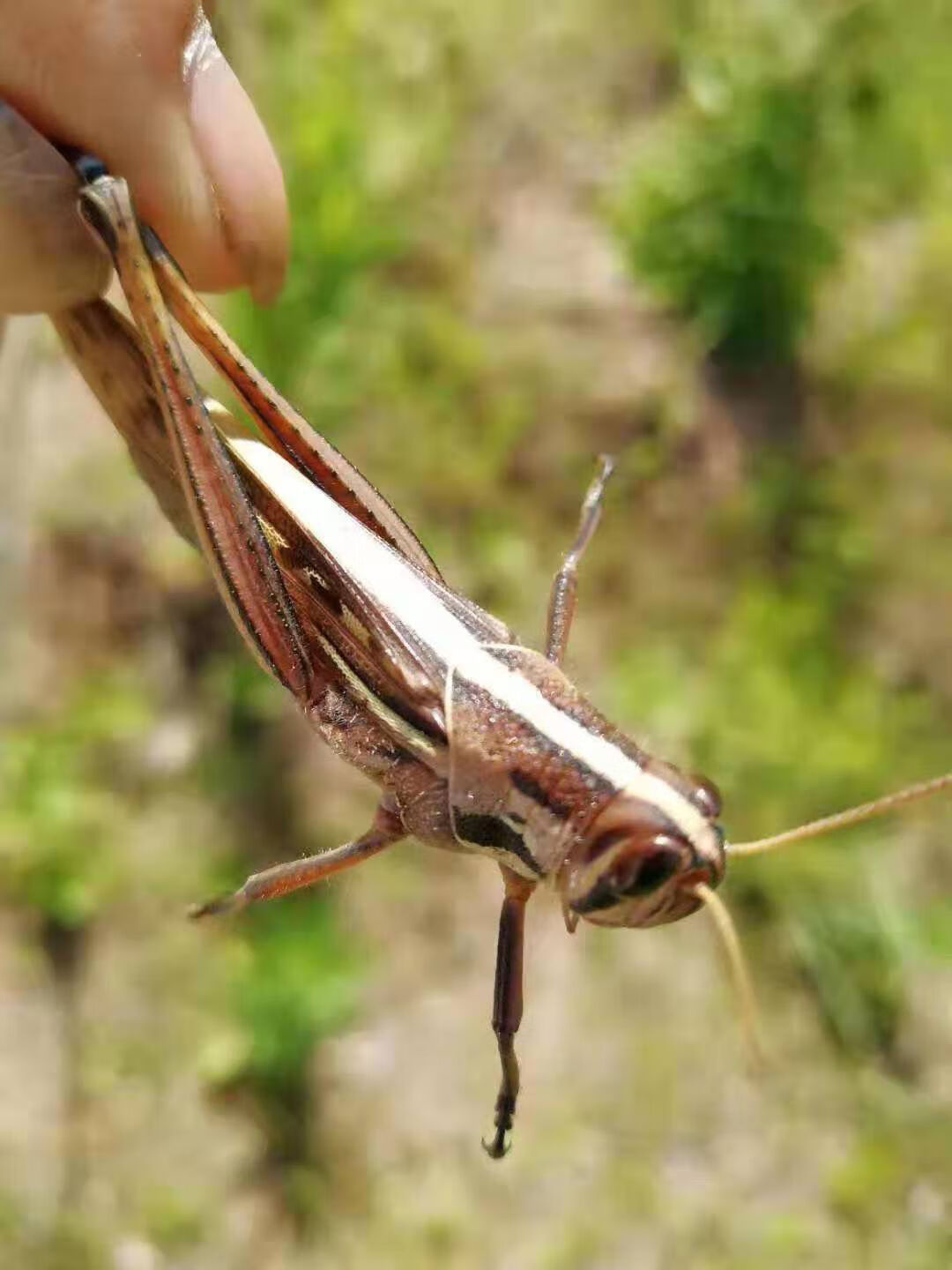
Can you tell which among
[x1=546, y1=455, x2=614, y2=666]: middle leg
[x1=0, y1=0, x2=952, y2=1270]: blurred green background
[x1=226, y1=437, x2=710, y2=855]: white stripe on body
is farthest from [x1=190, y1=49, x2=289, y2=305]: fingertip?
[x1=0, y1=0, x2=952, y2=1270]: blurred green background

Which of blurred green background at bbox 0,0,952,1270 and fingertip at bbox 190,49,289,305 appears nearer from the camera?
fingertip at bbox 190,49,289,305

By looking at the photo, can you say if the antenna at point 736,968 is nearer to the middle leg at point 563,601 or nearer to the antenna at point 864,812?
the antenna at point 864,812

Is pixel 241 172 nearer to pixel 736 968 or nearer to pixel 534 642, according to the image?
pixel 736 968

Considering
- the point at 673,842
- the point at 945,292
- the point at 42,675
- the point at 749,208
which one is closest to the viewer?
the point at 673,842

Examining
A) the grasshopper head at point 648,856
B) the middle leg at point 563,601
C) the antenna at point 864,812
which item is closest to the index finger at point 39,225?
the middle leg at point 563,601

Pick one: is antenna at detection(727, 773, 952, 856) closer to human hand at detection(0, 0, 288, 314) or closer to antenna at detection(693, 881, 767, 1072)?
antenna at detection(693, 881, 767, 1072)

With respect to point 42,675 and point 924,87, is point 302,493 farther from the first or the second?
point 924,87

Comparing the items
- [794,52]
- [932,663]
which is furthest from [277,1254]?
[794,52]
